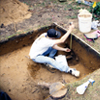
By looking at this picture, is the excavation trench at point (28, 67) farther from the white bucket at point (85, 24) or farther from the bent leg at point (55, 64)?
the white bucket at point (85, 24)

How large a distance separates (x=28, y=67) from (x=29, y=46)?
1.00m

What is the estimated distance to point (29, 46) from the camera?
4184 millimetres

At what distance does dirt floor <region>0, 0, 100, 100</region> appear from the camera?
9.90 feet

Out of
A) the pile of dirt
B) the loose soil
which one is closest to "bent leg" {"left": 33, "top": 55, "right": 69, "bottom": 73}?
the loose soil

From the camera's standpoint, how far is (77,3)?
18.1 ft

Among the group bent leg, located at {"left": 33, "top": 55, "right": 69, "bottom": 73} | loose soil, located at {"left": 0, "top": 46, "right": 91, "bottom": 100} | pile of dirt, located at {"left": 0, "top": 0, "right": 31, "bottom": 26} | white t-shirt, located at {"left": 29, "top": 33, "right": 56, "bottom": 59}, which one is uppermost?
pile of dirt, located at {"left": 0, "top": 0, "right": 31, "bottom": 26}

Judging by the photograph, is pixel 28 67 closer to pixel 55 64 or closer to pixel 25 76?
pixel 25 76

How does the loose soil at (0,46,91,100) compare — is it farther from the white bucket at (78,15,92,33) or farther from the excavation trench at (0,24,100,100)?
the white bucket at (78,15,92,33)

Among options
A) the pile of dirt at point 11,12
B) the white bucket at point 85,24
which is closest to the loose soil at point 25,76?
the white bucket at point 85,24

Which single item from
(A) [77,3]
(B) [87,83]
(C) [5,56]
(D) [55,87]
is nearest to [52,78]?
(D) [55,87]

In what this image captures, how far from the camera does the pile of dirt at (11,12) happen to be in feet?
15.1

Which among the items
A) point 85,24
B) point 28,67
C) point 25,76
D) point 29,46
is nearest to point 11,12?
point 29,46

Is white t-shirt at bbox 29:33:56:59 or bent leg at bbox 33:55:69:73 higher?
white t-shirt at bbox 29:33:56:59

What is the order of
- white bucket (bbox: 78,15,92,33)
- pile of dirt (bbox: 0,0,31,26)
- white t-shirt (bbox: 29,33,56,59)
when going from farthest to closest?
1. pile of dirt (bbox: 0,0,31,26)
2. white bucket (bbox: 78,15,92,33)
3. white t-shirt (bbox: 29,33,56,59)
